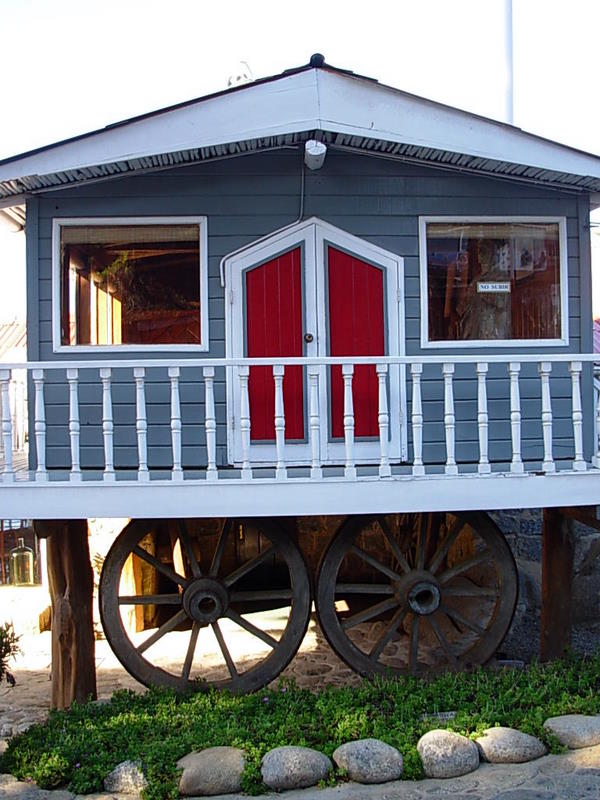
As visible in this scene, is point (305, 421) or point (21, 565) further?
point (21, 565)

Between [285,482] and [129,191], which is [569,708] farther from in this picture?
[129,191]

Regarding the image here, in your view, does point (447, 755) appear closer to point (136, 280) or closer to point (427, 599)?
point (427, 599)

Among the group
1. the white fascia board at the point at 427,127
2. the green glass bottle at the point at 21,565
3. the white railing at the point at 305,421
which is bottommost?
the green glass bottle at the point at 21,565

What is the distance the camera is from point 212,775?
4805mm

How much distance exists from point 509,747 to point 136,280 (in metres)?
4.29

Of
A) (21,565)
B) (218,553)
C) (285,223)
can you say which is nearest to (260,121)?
(285,223)

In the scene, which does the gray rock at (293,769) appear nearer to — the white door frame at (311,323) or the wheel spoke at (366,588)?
the wheel spoke at (366,588)

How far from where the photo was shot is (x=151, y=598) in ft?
21.2

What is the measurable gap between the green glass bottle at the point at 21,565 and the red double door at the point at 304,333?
31.1 ft

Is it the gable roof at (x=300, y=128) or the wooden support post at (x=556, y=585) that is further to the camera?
the wooden support post at (x=556, y=585)

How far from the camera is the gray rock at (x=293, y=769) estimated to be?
478 cm

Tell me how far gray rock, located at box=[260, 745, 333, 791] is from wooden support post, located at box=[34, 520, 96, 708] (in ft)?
7.93

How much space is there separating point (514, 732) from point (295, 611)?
194cm

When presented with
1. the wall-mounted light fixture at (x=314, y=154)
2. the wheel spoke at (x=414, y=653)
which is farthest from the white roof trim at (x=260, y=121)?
the wheel spoke at (x=414, y=653)
